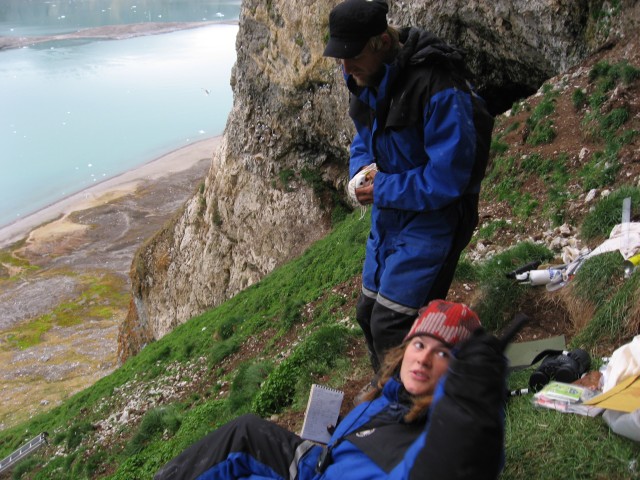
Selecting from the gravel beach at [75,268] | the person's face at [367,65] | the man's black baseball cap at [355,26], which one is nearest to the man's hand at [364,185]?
the person's face at [367,65]

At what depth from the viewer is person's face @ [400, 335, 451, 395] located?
288 centimetres

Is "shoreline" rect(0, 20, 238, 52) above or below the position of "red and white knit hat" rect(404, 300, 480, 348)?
above

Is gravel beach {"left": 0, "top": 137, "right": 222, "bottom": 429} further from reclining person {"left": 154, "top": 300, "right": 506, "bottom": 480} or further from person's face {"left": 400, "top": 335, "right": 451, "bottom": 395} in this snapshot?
person's face {"left": 400, "top": 335, "right": 451, "bottom": 395}

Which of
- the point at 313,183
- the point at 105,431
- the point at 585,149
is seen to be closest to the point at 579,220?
the point at 585,149

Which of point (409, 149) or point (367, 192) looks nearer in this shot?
point (409, 149)

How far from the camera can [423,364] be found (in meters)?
2.92

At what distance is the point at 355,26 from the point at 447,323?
5.82 ft

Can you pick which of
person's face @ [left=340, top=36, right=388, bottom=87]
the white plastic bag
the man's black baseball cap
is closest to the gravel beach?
person's face @ [left=340, top=36, right=388, bottom=87]

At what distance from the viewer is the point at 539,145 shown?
9.70m

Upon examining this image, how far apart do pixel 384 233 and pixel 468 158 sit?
0.88 metres

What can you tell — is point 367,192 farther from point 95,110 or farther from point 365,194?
point 95,110

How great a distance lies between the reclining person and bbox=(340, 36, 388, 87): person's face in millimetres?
1449

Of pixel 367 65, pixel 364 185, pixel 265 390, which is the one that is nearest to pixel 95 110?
pixel 265 390

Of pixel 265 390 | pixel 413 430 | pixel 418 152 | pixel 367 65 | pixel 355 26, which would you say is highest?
pixel 355 26
